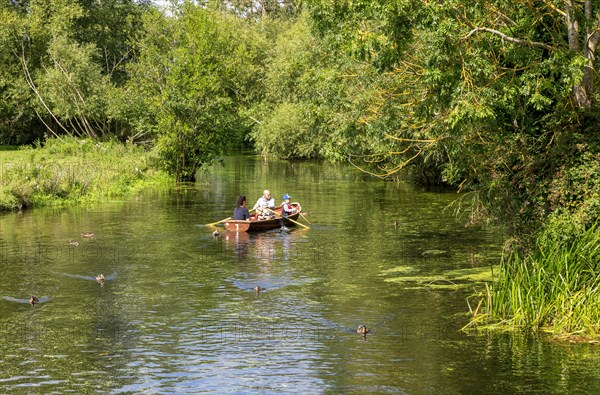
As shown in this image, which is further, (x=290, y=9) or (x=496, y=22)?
(x=290, y=9)

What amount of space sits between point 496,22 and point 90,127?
151 ft

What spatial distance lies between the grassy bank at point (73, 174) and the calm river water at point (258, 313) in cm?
310

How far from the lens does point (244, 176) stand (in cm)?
5528

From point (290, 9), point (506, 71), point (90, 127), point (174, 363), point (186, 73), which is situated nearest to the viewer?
point (174, 363)

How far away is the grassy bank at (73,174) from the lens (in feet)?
121

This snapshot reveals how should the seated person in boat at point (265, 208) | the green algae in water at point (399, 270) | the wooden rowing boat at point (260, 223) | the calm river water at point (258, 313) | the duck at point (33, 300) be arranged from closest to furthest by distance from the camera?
the calm river water at point (258, 313) → the duck at point (33, 300) → the green algae in water at point (399, 270) → the wooden rowing boat at point (260, 223) → the seated person in boat at point (265, 208)

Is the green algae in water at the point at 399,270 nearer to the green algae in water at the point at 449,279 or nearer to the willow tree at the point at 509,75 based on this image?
the green algae in water at the point at 449,279

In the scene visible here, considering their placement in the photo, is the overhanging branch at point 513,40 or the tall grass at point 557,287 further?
the overhanging branch at point 513,40

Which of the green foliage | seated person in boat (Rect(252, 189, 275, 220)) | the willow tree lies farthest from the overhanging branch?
the green foliage

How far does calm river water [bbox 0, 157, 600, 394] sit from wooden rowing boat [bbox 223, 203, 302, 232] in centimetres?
43

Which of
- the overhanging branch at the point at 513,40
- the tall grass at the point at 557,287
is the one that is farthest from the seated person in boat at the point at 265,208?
the tall grass at the point at 557,287

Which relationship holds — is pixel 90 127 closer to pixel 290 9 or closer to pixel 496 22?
pixel 496 22

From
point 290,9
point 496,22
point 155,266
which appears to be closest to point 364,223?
point 155,266

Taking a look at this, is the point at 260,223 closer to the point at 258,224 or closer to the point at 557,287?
the point at 258,224
